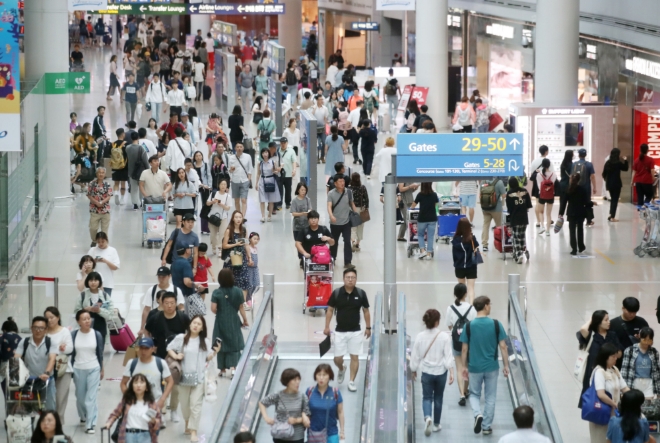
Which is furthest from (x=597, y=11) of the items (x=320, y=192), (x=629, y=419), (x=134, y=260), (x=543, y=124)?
(x=629, y=419)

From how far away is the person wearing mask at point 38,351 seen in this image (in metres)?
10.4

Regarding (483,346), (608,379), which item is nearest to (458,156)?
(483,346)

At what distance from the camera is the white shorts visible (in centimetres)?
1199

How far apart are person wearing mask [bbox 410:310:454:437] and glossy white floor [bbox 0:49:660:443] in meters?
0.31

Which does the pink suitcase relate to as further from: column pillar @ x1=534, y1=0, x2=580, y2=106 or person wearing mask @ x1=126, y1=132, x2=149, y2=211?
column pillar @ x1=534, y1=0, x2=580, y2=106

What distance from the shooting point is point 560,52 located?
2595 cm

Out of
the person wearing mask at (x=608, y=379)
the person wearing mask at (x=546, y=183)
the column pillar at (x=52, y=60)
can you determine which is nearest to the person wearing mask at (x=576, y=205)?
the person wearing mask at (x=546, y=183)

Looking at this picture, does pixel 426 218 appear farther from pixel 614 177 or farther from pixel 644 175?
pixel 644 175

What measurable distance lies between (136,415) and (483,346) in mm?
3246

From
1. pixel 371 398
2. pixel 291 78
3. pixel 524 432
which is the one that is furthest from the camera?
Answer: pixel 291 78

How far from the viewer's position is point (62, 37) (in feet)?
74.4

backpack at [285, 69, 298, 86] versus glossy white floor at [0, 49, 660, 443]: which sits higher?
backpack at [285, 69, 298, 86]

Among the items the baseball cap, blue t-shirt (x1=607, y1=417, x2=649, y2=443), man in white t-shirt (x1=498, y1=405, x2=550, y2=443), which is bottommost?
blue t-shirt (x1=607, y1=417, x2=649, y2=443)

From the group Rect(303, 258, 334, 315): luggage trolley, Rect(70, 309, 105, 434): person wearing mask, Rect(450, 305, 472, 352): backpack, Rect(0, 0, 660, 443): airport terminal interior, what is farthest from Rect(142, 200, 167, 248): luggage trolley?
Rect(450, 305, 472, 352): backpack
